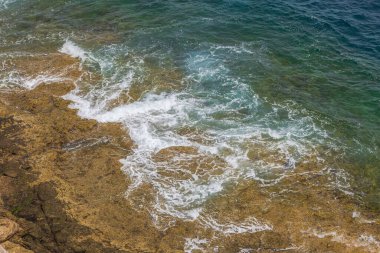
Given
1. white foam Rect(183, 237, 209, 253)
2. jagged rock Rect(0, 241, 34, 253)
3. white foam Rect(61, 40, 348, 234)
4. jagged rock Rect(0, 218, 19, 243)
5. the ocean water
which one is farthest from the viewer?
the ocean water

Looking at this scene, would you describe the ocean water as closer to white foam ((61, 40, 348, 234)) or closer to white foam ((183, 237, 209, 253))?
white foam ((61, 40, 348, 234))

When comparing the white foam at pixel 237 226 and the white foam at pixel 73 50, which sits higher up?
the white foam at pixel 73 50

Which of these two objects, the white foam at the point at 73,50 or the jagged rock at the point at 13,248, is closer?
the jagged rock at the point at 13,248

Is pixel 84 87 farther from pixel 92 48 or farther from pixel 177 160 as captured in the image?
pixel 177 160

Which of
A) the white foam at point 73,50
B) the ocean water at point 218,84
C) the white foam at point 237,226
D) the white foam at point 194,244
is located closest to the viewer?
the white foam at point 194,244

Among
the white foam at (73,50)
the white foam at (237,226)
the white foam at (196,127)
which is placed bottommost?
the white foam at (237,226)

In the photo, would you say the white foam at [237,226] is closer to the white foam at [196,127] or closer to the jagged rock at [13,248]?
the white foam at [196,127]

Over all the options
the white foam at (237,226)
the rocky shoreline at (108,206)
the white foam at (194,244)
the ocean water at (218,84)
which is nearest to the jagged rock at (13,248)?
the rocky shoreline at (108,206)

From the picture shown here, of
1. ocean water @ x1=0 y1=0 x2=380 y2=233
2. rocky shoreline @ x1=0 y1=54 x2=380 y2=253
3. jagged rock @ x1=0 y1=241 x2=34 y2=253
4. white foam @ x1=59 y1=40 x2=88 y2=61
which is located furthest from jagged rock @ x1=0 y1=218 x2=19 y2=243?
white foam @ x1=59 y1=40 x2=88 y2=61

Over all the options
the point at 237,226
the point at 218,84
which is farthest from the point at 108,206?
the point at 218,84
